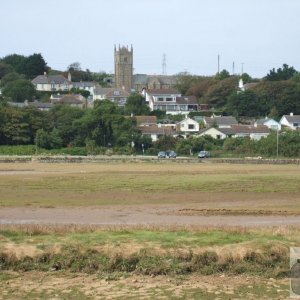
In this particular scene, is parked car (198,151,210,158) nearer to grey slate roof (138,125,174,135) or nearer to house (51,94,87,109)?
grey slate roof (138,125,174,135)

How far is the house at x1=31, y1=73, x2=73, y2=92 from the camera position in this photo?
316 ft

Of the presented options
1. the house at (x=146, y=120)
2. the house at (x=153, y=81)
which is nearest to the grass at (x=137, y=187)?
the house at (x=146, y=120)

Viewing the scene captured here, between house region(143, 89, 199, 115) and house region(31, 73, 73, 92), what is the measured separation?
63.6 feet

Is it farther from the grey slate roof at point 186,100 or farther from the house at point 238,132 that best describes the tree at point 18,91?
the house at point 238,132

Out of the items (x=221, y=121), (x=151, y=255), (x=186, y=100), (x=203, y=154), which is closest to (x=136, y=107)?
(x=186, y=100)

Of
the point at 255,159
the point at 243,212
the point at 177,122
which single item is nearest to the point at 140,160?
the point at 255,159

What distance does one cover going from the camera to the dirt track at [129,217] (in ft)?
65.5

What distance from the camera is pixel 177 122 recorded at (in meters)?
72.8

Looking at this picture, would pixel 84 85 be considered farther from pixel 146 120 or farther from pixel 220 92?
pixel 146 120

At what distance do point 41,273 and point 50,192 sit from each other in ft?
46.5

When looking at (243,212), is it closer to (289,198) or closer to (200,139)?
(289,198)

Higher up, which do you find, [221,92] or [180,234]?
[221,92]

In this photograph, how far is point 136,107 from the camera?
252 ft

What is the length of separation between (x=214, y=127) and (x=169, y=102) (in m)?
19.2
